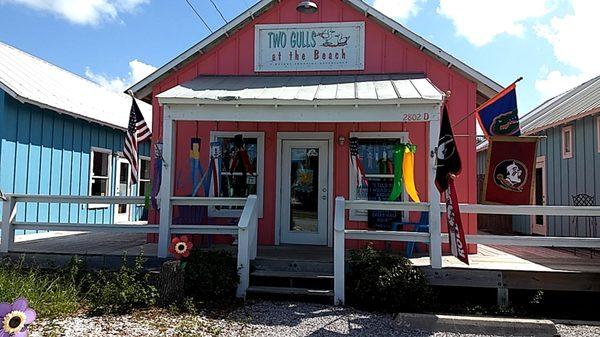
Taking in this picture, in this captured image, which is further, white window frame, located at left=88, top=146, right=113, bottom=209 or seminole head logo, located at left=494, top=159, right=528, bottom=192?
white window frame, located at left=88, top=146, right=113, bottom=209

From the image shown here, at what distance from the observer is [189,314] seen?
5.73 meters

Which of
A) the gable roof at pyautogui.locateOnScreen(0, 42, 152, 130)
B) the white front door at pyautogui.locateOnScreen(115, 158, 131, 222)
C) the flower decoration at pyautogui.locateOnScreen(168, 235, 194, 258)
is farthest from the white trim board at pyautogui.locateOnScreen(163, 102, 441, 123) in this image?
the white front door at pyautogui.locateOnScreen(115, 158, 131, 222)

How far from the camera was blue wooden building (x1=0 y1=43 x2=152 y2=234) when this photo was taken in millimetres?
9586

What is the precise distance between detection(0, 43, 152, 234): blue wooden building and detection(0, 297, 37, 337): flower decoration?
5826 mm

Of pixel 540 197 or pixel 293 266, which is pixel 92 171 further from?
pixel 540 197

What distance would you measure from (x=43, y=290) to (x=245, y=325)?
9.69ft

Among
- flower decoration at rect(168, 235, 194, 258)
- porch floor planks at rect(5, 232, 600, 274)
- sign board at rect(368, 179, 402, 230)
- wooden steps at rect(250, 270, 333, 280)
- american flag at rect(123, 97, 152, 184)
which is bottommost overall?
wooden steps at rect(250, 270, 333, 280)

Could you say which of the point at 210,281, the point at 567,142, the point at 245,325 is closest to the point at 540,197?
the point at 567,142

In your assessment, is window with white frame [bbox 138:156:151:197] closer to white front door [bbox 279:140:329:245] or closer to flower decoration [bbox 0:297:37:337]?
white front door [bbox 279:140:329:245]

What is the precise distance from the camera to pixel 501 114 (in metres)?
6.94

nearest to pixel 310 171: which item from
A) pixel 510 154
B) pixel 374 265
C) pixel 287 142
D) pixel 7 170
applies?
pixel 287 142

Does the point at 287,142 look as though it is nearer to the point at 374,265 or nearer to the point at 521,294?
the point at 374,265

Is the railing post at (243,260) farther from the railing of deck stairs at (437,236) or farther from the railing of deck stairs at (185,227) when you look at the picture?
the railing of deck stairs at (437,236)

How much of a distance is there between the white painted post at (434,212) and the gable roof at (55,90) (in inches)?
324
